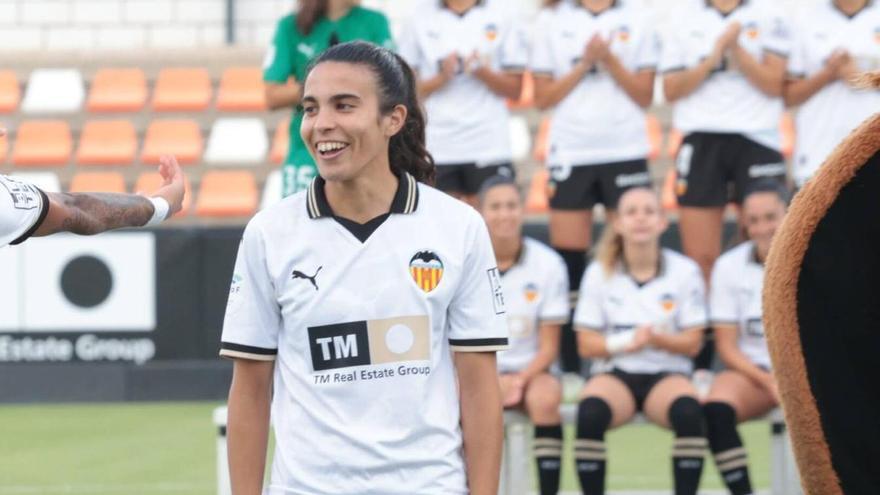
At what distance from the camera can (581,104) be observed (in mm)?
7312

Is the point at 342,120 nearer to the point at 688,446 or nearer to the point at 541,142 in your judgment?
the point at 688,446

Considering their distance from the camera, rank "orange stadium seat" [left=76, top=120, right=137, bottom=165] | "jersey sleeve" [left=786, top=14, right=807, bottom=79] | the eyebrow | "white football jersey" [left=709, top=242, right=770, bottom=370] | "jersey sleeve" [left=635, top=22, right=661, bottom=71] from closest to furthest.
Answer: the eyebrow
"white football jersey" [left=709, top=242, right=770, bottom=370]
"jersey sleeve" [left=786, top=14, right=807, bottom=79]
"jersey sleeve" [left=635, top=22, right=661, bottom=71]
"orange stadium seat" [left=76, top=120, right=137, bottom=165]

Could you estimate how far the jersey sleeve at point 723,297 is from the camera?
6.54 meters

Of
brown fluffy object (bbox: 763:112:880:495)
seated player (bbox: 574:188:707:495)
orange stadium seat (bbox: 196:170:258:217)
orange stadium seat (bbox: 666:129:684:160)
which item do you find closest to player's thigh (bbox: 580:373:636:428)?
seated player (bbox: 574:188:707:495)

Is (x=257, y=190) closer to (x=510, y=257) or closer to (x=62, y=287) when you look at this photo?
(x=62, y=287)

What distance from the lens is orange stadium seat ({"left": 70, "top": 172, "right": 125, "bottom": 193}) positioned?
1274 centimetres

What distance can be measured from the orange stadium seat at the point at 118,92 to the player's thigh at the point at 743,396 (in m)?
8.46

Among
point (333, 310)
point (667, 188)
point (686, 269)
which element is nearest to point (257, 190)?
point (667, 188)

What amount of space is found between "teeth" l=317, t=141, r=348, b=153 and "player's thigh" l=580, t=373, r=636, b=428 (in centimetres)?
333

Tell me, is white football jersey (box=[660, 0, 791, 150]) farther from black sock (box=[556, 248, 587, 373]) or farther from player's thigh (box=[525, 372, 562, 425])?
player's thigh (box=[525, 372, 562, 425])

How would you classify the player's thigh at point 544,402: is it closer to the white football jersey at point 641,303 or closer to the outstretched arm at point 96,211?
the white football jersey at point 641,303

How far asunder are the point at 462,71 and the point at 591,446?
6.40ft

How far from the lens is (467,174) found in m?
7.13

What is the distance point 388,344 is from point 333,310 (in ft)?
0.43
